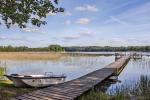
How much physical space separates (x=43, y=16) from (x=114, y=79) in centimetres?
1409

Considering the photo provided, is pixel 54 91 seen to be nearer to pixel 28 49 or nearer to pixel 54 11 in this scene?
pixel 54 11

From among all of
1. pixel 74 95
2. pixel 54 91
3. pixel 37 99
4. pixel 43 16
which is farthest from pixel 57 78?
pixel 43 16

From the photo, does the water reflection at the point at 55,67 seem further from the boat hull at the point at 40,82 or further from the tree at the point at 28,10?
the tree at the point at 28,10

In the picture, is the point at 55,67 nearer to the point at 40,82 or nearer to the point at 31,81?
the point at 40,82

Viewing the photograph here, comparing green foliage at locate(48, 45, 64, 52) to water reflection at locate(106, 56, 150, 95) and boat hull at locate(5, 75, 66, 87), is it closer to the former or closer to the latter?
water reflection at locate(106, 56, 150, 95)

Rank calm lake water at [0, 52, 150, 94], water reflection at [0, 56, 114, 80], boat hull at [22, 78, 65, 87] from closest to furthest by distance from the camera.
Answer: boat hull at [22, 78, 65, 87], calm lake water at [0, 52, 150, 94], water reflection at [0, 56, 114, 80]

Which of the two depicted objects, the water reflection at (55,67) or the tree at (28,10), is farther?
the water reflection at (55,67)

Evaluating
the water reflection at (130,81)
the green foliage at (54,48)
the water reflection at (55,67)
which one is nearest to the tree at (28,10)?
the water reflection at (130,81)

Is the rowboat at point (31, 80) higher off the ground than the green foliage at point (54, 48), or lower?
lower

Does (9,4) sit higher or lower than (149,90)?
higher

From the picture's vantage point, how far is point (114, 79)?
2400cm

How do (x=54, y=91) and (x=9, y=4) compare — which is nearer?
(x=9, y=4)

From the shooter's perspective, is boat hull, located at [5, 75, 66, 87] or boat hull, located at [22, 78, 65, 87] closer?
boat hull, located at [5, 75, 66, 87]

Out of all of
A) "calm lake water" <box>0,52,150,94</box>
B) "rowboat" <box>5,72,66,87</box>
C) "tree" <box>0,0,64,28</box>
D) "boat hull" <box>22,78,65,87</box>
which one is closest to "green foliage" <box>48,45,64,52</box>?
"calm lake water" <box>0,52,150,94</box>
